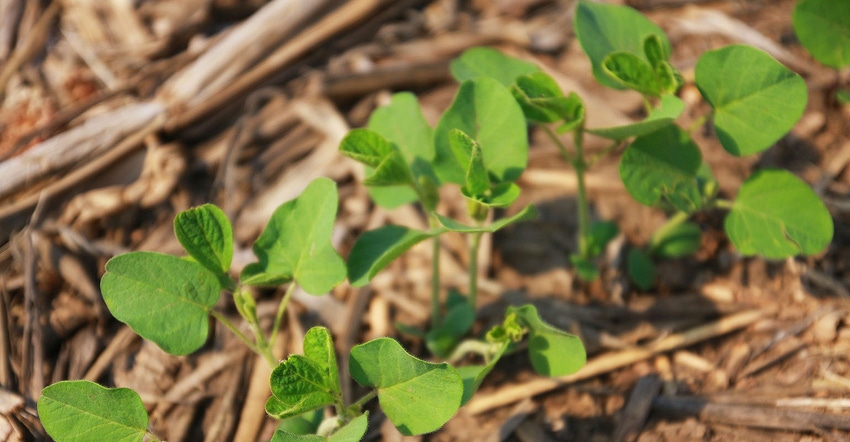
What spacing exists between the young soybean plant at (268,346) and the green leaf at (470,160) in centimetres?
27

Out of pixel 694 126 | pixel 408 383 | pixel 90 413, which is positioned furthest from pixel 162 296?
pixel 694 126

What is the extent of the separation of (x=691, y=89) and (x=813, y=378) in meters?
1.06

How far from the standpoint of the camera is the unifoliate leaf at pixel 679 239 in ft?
6.49

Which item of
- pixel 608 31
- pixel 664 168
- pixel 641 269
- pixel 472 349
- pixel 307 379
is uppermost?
pixel 608 31

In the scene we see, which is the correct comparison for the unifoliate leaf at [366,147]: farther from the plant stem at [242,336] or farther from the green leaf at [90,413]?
the green leaf at [90,413]

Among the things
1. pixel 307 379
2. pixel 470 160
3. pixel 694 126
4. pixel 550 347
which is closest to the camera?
pixel 307 379

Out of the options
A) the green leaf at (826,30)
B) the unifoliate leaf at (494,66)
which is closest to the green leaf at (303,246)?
the unifoliate leaf at (494,66)

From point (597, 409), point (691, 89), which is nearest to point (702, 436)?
point (597, 409)

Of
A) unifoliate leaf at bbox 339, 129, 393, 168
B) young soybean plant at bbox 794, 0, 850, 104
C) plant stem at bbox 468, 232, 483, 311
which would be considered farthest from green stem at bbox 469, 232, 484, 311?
young soybean plant at bbox 794, 0, 850, 104

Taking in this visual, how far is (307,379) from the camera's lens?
4.26ft

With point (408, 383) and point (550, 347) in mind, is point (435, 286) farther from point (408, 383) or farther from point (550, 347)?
point (408, 383)

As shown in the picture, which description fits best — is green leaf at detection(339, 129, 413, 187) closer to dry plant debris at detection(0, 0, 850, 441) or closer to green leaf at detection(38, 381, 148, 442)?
dry plant debris at detection(0, 0, 850, 441)

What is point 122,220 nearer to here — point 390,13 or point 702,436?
point 390,13

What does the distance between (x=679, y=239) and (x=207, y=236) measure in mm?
1296
